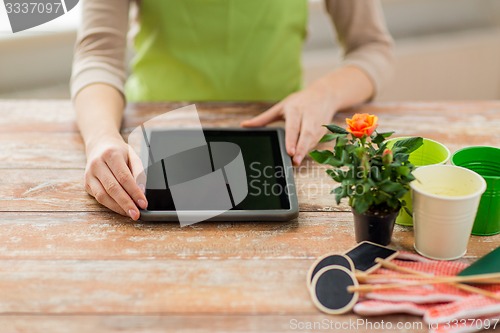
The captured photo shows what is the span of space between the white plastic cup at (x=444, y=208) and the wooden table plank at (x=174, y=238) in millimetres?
33

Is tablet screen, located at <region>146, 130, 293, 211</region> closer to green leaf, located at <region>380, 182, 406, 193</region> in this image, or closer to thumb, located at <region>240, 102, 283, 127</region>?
thumb, located at <region>240, 102, 283, 127</region>

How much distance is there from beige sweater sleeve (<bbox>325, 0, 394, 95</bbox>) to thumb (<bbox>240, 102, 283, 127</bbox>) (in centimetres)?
26

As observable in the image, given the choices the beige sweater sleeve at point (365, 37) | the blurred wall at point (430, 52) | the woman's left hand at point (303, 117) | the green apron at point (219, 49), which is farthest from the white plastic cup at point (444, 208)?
the blurred wall at point (430, 52)

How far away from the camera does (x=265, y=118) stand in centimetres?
120

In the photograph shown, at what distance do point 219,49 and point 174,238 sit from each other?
0.63 m

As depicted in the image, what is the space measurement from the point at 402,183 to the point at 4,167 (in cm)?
71

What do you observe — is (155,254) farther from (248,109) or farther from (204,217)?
(248,109)

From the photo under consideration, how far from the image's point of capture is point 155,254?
2.73ft

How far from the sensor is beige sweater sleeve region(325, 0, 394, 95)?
1353 mm

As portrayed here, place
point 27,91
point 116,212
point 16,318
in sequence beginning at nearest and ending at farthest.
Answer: point 16,318, point 116,212, point 27,91

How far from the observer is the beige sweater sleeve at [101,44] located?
49.1 inches

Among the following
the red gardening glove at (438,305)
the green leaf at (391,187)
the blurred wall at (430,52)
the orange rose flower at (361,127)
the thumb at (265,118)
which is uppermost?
the orange rose flower at (361,127)

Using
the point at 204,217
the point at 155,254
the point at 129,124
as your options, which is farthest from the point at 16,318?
the point at 129,124

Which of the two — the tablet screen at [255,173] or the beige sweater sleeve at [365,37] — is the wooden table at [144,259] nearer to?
the tablet screen at [255,173]
